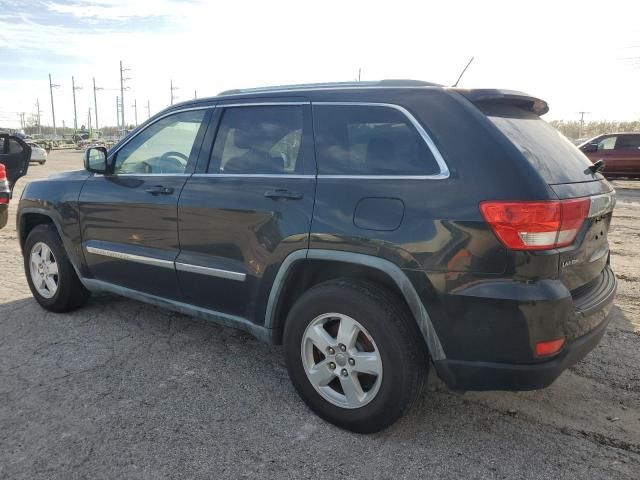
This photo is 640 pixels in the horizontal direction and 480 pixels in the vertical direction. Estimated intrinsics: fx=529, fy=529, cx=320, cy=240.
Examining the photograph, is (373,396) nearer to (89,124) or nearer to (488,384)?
(488,384)

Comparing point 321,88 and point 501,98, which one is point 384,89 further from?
point 501,98

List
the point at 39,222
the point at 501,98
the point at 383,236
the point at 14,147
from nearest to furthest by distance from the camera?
the point at 383,236 → the point at 501,98 → the point at 39,222 → the point at 14,147

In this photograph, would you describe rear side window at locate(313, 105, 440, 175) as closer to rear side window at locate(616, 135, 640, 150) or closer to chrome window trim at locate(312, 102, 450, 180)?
chrome window trim at locate(312, 102, 450, 180)

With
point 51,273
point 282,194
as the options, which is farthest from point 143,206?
point 51,273

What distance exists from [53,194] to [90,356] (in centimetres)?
151

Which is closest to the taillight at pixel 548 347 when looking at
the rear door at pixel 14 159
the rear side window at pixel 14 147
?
the rear door at pixel 14 159

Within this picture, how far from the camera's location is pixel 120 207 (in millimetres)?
→ 3906

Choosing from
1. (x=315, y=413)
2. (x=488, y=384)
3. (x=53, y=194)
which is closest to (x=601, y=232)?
(x=488, y=384)

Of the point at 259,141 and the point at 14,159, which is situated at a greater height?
the point at 259,141

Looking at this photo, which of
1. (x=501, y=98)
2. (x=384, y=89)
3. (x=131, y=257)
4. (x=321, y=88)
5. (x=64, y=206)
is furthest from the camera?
(x=64, y=206)

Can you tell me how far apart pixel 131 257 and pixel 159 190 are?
60 centimetres

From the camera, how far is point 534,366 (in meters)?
2.39

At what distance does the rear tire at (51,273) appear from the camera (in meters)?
4.47

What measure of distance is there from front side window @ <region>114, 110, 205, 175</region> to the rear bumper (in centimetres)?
221
